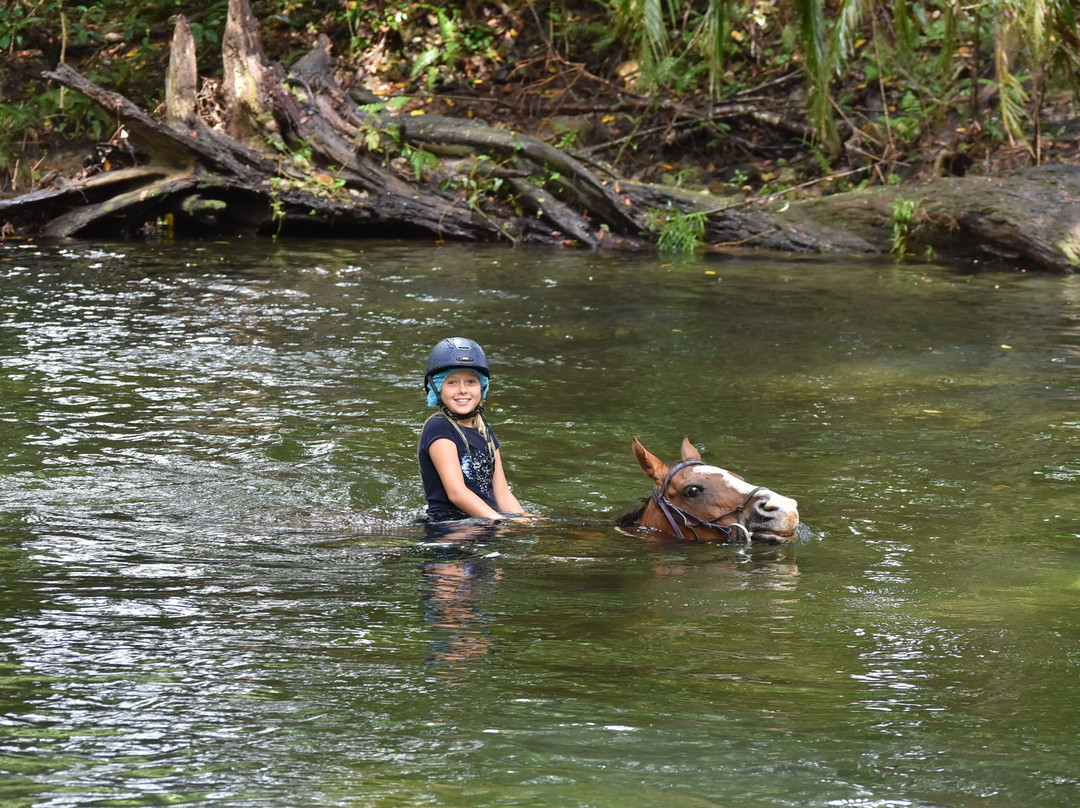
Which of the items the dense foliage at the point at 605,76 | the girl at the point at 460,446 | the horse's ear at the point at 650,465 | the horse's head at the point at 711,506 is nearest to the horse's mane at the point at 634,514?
the horse's head at the point at 711,506

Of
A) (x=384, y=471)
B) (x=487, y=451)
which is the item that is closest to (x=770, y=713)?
(x=487, y=451)

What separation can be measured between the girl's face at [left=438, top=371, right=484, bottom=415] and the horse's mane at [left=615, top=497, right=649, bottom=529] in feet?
3.62

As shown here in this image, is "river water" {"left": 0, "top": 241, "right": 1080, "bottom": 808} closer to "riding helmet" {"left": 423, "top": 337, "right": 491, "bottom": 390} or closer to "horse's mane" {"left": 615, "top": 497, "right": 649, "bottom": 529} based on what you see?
"horse's mane" {"left": 615, "top": 497, "right": 649, "bottom": 529}

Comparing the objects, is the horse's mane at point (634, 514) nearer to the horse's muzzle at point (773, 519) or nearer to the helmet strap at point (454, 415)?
the horse's muzzle at point (773, 519)

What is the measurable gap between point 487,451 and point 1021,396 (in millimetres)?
5490

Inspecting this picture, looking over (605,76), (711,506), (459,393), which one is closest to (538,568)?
(711,506)

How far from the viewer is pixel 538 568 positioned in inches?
280

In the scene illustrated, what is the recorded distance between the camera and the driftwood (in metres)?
20.7

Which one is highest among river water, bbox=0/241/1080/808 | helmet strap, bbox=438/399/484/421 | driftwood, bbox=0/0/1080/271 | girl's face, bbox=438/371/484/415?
Answer: driftwood, bbox=0/0/1080/271

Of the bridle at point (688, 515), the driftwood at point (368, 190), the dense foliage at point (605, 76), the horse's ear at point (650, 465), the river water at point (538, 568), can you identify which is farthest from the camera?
the dense foliage at point (605, 76)

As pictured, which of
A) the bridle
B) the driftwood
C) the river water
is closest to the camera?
the river water

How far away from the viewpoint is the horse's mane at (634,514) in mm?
7754

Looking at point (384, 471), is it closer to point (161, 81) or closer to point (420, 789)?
point (420, 789)

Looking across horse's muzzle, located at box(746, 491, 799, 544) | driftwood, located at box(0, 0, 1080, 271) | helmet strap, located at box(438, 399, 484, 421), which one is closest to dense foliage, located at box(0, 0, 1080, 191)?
driftwood, located at box(0, 0, 1080, 271)
